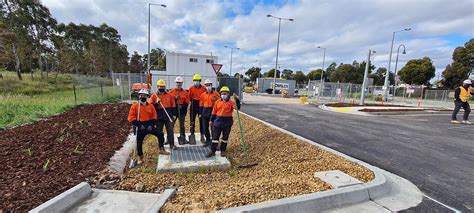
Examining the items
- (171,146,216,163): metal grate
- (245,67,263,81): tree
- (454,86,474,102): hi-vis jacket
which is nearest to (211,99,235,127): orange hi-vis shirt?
(171,146,216,163): metal grate

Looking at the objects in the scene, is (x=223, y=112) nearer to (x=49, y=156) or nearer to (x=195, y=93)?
(x=195, y=93)

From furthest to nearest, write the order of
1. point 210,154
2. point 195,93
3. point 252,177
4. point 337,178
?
1. point 195,93
2. point 210,154
3. point 252,177
4. point 337,178

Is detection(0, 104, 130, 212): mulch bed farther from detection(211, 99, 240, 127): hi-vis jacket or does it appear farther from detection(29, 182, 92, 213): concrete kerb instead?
detection(211, 99, 240, 127): hi-vis jacket

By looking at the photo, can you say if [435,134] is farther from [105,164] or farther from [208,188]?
[105,164]

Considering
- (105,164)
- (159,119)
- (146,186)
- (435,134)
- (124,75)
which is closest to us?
(146,186)

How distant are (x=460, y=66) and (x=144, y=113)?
185ft

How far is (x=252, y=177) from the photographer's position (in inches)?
181

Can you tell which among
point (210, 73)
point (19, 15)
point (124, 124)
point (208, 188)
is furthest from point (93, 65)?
point (208, 188)

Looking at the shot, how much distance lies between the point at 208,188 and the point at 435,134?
29.1 feet

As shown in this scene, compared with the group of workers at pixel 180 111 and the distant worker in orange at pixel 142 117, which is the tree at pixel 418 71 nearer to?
the group of workers at pixel 180 111

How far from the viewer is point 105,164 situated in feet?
16.6

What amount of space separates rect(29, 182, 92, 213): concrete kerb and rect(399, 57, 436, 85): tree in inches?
2510

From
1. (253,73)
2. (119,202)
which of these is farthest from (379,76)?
(119,202)

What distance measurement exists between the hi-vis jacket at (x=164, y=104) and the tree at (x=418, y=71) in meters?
61.3
